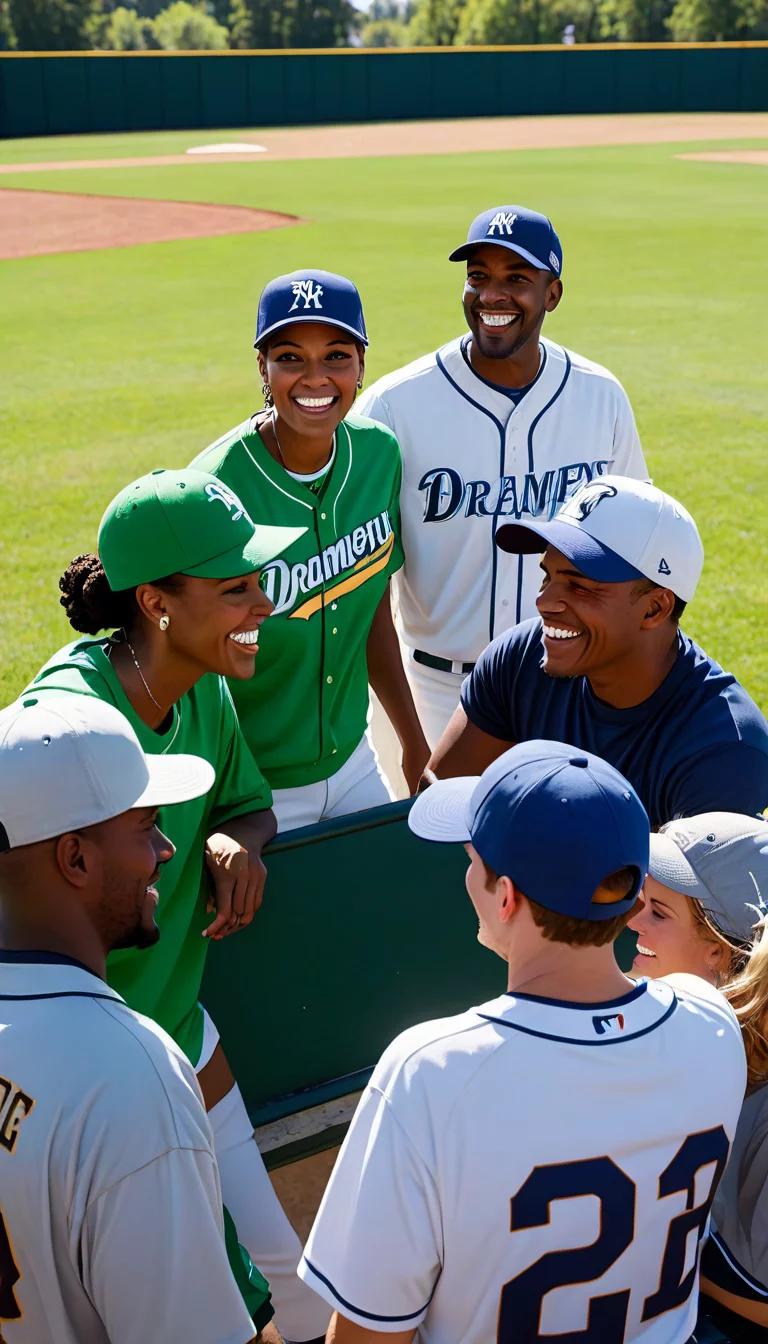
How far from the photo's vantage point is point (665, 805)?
3004 mm

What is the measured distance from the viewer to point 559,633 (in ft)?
10.3

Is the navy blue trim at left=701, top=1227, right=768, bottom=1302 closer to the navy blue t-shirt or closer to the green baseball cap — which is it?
the navy blue t-shirt

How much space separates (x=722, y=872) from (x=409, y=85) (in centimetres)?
4818

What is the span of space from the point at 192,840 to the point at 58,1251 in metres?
1.13

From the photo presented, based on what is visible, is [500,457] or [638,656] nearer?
[638,656]

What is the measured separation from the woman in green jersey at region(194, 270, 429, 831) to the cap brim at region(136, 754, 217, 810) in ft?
4.01

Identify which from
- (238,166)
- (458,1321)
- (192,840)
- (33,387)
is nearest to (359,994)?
(192,840)

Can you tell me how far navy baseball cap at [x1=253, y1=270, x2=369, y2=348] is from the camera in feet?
11.8

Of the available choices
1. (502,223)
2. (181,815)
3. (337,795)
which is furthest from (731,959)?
Result: (502,223)

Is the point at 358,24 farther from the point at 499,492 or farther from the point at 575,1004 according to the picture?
the point at 575,1004

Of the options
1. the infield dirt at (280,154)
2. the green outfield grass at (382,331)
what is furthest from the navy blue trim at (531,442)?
the infield dirt at (280,154)

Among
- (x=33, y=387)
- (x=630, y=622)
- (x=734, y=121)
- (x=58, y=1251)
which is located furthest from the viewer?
(x=734, y=121)

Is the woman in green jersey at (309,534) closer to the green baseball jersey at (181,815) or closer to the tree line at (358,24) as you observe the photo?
the green baseball jersey at (181,815)

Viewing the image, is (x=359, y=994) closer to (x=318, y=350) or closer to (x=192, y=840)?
(x=192, y=840)
